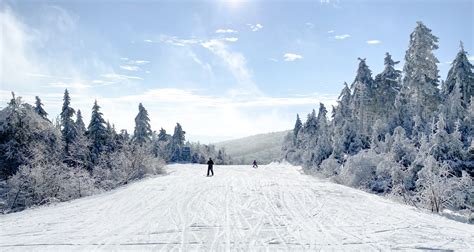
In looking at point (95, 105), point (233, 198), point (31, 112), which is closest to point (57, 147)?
point (31, 112)

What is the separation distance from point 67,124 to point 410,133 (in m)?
42.9

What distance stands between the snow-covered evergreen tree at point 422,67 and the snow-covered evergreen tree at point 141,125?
45552mm

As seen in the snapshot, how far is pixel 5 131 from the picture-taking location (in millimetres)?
30359

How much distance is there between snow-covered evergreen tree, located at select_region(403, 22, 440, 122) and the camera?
39812mm

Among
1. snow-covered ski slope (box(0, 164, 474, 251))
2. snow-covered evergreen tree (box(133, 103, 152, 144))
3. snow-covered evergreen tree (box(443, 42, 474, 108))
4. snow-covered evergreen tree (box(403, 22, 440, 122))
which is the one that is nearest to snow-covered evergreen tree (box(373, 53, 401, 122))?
snow-covered evergreen tree (box(403, 22, 440, 122))

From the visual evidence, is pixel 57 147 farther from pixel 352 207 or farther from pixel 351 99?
pixel 351 99

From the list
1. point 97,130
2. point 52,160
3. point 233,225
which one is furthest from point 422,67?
point 97,130

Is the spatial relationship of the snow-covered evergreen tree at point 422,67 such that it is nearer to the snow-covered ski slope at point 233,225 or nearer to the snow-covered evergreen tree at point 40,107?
the snow-covered ski slope at point 233,225

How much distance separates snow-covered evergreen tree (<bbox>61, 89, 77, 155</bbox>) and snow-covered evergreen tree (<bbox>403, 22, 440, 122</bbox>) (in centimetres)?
4262

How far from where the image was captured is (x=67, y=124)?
157 ft

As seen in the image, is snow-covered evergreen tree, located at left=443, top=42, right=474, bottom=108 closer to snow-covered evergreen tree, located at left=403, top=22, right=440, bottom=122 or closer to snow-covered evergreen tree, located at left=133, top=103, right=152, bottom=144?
snow-covered evergreen tree, located at left=403, top=22, right=440, bottom=122

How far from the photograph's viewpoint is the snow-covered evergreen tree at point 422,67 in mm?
39812

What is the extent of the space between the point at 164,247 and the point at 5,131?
93.2 ft

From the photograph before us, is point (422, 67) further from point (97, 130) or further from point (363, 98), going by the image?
point (97, 130)
